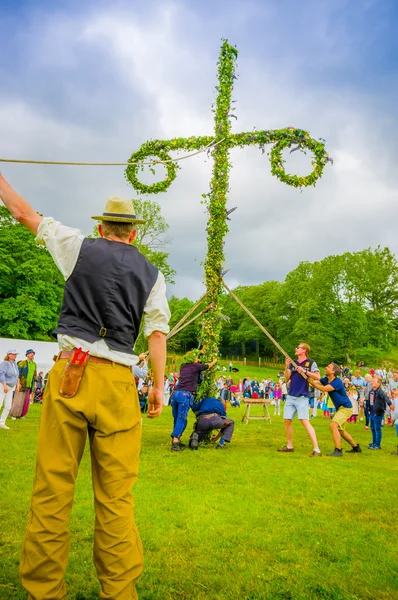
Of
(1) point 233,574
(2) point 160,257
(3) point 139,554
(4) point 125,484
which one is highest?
(2) point 160,257

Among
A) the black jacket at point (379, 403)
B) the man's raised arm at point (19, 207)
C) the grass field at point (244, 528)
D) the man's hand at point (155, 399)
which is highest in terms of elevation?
the man's raised arm at point (19, 207)

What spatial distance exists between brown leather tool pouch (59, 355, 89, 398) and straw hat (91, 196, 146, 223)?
3.46ft

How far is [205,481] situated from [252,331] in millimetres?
64921

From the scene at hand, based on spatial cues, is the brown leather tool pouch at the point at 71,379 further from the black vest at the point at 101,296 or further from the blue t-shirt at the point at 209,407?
the blue t-shirt at the point at 209,407

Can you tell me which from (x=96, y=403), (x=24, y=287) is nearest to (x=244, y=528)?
(x=96, y=403)

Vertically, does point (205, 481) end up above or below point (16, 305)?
below

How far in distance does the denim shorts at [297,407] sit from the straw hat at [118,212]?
748 centimetres

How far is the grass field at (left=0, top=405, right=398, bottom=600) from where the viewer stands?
340cm

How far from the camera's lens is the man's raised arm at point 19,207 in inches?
120

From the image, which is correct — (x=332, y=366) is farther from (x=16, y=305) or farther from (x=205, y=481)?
(x=16, y=305)

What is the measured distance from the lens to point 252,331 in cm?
7100

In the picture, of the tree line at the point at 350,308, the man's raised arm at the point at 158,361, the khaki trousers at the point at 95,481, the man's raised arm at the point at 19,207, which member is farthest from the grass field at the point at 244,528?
the tree line at the point at 350,308

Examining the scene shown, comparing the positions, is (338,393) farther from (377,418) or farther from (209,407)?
(209,407)

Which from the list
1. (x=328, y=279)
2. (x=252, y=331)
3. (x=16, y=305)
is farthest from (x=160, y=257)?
(x=252, y=331)
